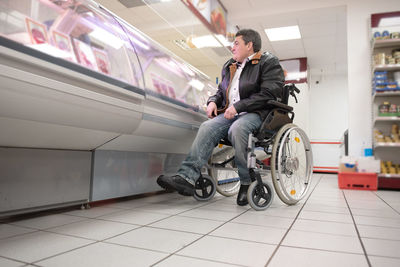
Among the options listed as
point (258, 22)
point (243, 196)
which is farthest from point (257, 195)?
point (258, 22)

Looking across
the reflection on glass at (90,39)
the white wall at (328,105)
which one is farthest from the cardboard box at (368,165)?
the white wall at (328,105)

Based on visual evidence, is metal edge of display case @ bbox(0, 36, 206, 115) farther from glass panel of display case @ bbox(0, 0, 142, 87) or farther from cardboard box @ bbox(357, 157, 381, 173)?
cardboard box @ bbox(357, 157, 381, 173)

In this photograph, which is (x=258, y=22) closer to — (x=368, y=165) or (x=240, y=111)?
(x=368, y=165)

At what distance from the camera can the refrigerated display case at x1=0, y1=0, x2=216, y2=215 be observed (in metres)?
1.24

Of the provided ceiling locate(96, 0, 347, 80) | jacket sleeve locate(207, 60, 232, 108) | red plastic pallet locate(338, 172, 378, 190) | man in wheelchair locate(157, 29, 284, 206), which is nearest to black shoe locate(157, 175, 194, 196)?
man in wheelchair locate(157, 29, 284, 206)

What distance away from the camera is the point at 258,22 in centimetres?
584

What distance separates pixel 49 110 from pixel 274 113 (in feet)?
4.74

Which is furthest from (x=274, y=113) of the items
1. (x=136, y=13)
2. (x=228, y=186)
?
(x=136, y=13)

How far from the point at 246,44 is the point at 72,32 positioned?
4.27 ft

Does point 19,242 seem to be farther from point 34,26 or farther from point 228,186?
point 228,186

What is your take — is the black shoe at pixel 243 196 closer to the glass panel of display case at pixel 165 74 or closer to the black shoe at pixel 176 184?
the black shoe at pixel 176 184

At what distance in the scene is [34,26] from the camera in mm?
1319

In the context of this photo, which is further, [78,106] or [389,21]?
[389,21]

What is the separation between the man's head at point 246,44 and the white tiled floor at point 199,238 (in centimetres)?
121
